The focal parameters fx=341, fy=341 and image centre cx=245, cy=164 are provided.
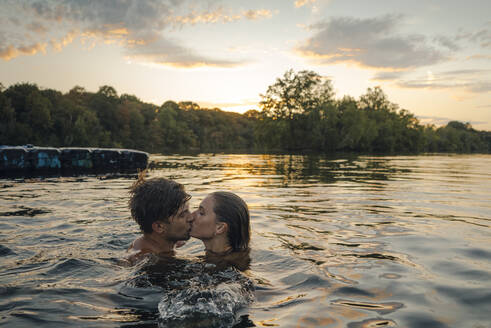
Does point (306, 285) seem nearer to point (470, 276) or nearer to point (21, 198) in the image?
point (470, 276)

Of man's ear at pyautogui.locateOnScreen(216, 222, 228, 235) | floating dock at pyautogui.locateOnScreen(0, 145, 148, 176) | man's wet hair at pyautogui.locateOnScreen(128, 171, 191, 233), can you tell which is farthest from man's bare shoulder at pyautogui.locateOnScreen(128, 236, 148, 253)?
floating dock at pyautogui.locateOnScreen(0, 145, 148, 176)

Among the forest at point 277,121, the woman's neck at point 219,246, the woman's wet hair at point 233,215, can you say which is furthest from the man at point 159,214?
the forest at point 277,121

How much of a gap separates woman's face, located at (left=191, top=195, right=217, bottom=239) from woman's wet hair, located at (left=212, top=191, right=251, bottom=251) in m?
0.05

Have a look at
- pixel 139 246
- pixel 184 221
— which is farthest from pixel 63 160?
pixel 184 221

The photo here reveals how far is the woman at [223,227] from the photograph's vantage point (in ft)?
12.5

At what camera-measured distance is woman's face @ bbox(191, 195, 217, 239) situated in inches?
151

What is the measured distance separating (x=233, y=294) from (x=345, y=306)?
0.84m

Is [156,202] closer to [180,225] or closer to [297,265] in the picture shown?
[180,225]

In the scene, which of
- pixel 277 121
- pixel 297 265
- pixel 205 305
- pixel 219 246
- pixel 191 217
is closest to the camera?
pixel 205 305

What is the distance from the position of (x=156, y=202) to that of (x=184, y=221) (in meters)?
0.41

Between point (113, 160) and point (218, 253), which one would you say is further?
point (113, 160)

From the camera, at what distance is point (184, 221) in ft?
13.5

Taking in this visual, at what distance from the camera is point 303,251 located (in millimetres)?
4086

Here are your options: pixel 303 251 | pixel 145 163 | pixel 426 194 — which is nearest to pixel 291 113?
pixel 145 163
